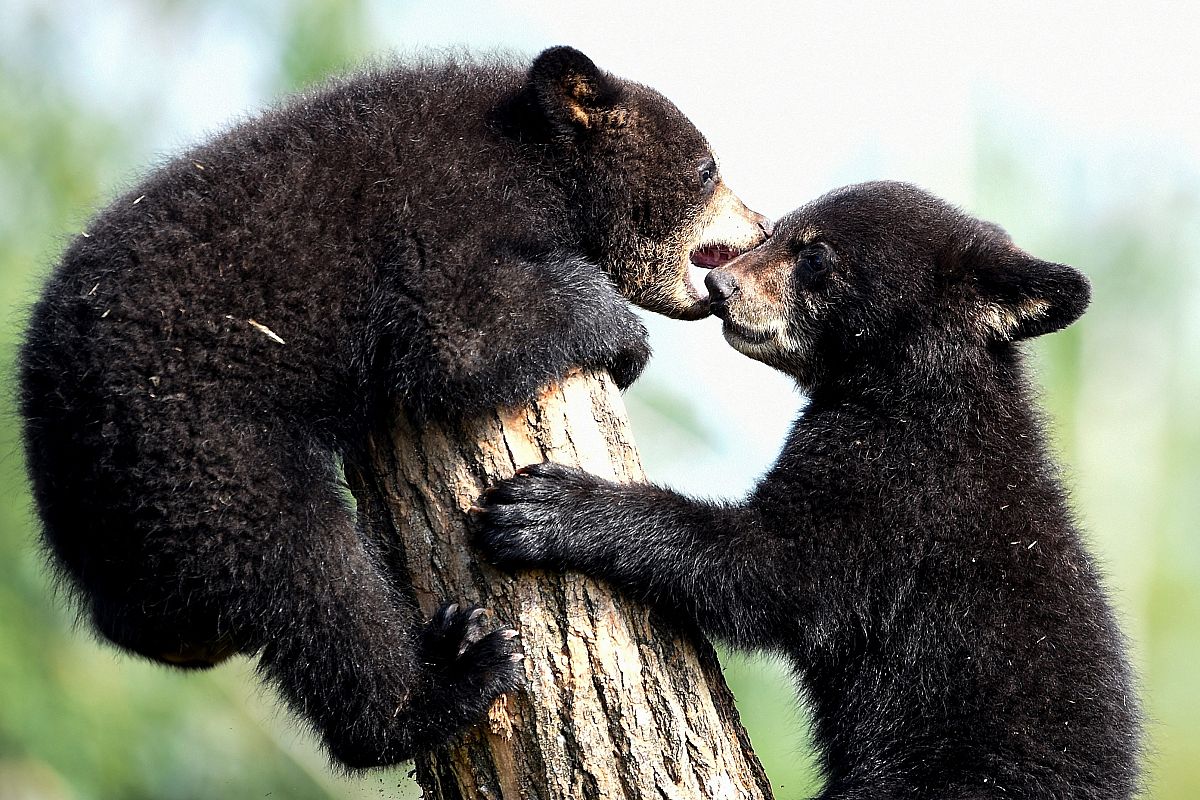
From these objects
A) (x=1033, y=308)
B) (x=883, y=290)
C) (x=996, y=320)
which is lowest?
(x=883, y=290)

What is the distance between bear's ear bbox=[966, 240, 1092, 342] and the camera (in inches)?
237

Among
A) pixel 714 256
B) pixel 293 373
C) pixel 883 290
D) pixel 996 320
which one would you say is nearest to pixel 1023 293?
pixel 996 320

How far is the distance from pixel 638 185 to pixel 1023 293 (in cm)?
205

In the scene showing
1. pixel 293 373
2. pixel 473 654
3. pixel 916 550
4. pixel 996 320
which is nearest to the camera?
pixel 473 654

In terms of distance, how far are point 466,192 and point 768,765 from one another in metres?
12.9

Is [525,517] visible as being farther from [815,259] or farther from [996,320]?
[996,320]

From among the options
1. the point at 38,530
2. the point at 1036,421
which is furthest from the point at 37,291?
the point at 1036,421

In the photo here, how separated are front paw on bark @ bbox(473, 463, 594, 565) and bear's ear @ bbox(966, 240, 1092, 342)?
2566 mm

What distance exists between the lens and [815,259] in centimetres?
666

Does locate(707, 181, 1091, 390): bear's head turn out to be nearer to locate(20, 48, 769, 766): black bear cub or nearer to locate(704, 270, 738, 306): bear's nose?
locate(704, 270, 738, 306): bear's nose

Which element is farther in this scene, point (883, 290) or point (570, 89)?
point (883, 290)

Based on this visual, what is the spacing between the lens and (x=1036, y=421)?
6285mm

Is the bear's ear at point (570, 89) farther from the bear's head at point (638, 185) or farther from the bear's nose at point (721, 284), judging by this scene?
the bear's nose at point (721, 284)

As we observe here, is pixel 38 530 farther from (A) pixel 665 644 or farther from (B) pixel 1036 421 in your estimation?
(B) pixel 1036 421
